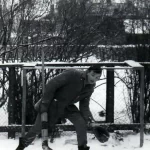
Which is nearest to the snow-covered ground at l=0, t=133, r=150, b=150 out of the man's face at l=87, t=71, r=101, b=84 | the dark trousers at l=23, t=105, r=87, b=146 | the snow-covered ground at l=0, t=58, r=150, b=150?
the snow-covered ground at l=0, t=58, r=150, b=150

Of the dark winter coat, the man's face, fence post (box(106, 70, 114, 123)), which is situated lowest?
fence post (box(106, 70, 114, 123))

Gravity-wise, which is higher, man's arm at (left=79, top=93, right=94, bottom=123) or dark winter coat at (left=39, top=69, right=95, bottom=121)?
dark winter coat at (left=39, top=69, right=95, bottom=121)

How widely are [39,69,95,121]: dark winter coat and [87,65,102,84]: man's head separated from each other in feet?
0.50

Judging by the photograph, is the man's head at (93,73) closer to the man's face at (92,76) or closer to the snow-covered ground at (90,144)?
the man's face at (92,76)

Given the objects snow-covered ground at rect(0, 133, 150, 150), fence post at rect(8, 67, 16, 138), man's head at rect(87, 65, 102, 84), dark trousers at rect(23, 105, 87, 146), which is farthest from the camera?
fence post at rect(8, 67, 16, 138)

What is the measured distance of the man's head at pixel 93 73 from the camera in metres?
4.47

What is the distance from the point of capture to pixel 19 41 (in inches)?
329

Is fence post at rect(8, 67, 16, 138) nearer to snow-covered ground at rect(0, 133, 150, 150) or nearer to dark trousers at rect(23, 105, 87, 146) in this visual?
snow-covered ground at rect(0, 133, 150, 150)

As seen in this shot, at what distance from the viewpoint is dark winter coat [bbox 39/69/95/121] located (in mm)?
4637

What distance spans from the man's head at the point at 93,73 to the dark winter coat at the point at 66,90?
0.50 feet

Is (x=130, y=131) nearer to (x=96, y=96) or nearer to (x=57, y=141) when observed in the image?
(x=96, y=96)

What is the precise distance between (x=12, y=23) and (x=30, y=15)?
1.62 ft

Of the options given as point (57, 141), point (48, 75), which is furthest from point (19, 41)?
point (57, 141)

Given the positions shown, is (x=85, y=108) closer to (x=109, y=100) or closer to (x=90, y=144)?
(x=90, y=144)
